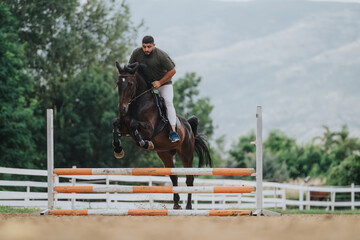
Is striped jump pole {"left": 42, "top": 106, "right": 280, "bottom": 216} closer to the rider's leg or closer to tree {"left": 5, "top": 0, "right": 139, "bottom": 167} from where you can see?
the rider's leg

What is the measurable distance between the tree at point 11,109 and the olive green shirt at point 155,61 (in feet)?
57.4

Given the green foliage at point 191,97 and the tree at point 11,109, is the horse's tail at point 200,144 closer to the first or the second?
the tree at point 11,109

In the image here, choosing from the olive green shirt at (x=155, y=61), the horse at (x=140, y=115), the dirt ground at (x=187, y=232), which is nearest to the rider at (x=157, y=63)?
the olive green shirt at (x=155, y=61)

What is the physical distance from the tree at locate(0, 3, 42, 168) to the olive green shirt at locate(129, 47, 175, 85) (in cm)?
1749

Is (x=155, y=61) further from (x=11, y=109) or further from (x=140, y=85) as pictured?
(x=11, y=109)

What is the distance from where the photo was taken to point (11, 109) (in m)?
26.7

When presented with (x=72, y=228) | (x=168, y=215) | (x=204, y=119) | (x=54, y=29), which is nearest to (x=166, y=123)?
(x=168, y=215)

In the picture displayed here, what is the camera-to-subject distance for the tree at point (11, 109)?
26422mm

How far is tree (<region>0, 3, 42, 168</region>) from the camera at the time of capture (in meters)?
26.4

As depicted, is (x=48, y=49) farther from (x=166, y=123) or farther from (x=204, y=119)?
(x=166, y=123)

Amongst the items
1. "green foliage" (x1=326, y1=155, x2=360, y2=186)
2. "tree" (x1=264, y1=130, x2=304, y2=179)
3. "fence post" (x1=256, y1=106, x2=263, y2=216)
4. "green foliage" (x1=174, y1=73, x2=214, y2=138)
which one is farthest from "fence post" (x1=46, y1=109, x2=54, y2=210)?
"tree" (x1=264, y1=130, x2=304, y2=179)

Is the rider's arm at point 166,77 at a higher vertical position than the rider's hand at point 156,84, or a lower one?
higher

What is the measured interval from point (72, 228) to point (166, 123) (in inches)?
166

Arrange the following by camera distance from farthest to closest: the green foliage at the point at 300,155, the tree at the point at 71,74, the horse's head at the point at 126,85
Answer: the green foliage at the point at 300,155 < the tree at the point at 71,74 < the horse's head at the point at 126,85
